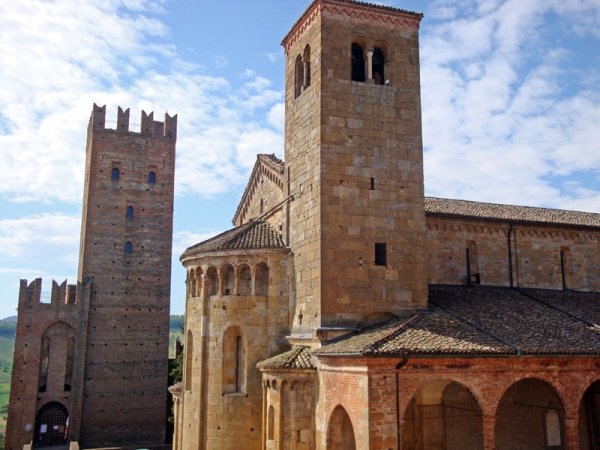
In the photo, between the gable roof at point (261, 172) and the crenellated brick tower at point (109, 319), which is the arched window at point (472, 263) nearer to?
the gable roof at point (261, 172)

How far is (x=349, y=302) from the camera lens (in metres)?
16.9

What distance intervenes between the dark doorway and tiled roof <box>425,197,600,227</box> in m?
26.5

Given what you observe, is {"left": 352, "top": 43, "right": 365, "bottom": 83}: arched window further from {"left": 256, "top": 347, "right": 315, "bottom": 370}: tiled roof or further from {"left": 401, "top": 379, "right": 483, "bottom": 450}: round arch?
{"left": 401, "top": 379, "right": 483, "bottom": 450}: round arch

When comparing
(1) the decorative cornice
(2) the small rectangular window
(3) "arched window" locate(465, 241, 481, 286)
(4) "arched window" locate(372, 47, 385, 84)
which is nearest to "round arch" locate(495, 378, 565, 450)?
(3) "arched window" locate(465, 241, 481, 286)

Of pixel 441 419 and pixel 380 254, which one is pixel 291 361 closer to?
pixel 380 254

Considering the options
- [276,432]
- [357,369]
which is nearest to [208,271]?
[276,432]

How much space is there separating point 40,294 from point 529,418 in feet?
95.9

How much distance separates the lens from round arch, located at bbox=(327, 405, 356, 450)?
15547 mm

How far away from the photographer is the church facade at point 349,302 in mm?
15664

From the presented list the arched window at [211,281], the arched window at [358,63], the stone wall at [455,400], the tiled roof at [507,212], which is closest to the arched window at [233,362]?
the arched window at [211,281]

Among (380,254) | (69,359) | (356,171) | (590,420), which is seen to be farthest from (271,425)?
(69,359)

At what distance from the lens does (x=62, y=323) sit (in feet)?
119

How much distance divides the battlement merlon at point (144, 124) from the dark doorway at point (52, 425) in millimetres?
17989

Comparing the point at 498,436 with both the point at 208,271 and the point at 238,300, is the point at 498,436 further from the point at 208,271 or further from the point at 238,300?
the point at 208,271
